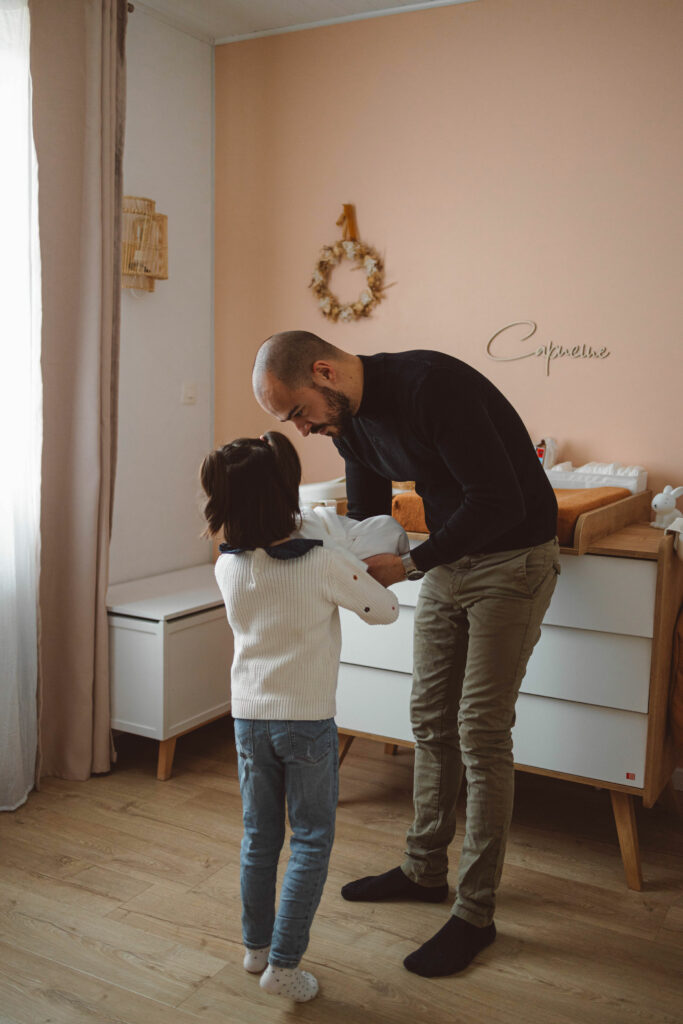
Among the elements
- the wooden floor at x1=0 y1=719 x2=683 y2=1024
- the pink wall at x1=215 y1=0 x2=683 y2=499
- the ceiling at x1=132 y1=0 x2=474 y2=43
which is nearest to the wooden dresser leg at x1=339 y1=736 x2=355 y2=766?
the wooden floor at x1=0 y1=719 x2=683 y2=1024

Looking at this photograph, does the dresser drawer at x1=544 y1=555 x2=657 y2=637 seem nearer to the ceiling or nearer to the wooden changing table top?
the wooden changing table top

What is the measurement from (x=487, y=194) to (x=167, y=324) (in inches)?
44.4

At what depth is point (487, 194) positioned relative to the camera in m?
2.75

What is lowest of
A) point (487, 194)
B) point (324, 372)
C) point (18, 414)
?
point (18, 414)

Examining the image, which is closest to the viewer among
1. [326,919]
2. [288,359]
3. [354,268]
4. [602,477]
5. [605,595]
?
[288,359]

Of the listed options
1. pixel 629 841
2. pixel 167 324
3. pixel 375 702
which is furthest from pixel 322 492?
pixel 629 841

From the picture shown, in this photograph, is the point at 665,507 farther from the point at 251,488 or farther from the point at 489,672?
the point at 251,488

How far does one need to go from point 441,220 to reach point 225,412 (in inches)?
40.3

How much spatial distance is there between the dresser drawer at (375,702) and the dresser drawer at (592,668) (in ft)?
1.13

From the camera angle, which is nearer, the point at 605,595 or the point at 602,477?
the point at 605,595

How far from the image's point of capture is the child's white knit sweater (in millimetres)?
1533

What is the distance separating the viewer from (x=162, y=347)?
3.04 metres

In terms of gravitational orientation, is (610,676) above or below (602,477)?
below

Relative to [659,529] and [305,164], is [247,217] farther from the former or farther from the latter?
[659,529]
